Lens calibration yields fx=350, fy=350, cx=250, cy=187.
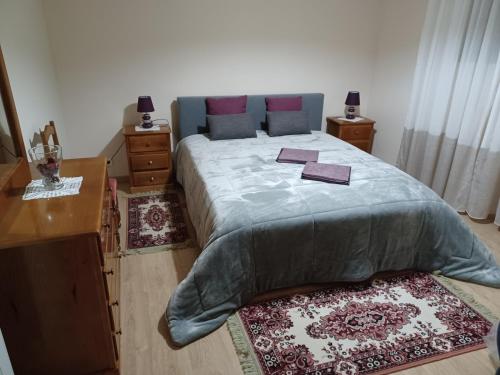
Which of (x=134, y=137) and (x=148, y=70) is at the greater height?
(x=148, y=70)

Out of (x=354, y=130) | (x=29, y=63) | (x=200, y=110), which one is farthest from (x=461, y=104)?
(x=29, y=63)

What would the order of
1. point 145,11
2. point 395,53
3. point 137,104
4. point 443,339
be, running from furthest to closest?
point 395,53 < point 137,104 < point 145,11 < point 443,339

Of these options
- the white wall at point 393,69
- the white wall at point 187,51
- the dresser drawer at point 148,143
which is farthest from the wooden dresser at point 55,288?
the white wall at point 393,69

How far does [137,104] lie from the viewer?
3.59 metres

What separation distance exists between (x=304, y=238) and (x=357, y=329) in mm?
563

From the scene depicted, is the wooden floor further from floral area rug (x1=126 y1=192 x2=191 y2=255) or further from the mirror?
the mirror

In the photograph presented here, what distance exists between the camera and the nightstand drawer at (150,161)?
3456 mm

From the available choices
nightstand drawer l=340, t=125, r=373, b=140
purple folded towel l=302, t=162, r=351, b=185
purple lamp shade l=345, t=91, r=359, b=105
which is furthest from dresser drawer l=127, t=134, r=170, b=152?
purple lamp shade l=345, t=91, r=359, b=105

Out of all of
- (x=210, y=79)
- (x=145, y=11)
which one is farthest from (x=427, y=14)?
(x=145, y=11)

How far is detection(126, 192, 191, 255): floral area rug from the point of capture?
2.66m

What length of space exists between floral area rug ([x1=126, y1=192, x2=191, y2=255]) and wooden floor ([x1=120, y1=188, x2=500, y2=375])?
24cm

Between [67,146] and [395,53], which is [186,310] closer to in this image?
[67,146]

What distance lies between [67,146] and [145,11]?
152 cm

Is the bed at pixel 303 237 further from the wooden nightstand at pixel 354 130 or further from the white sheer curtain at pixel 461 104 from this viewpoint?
the wooden nightstand at pixel 354 130
